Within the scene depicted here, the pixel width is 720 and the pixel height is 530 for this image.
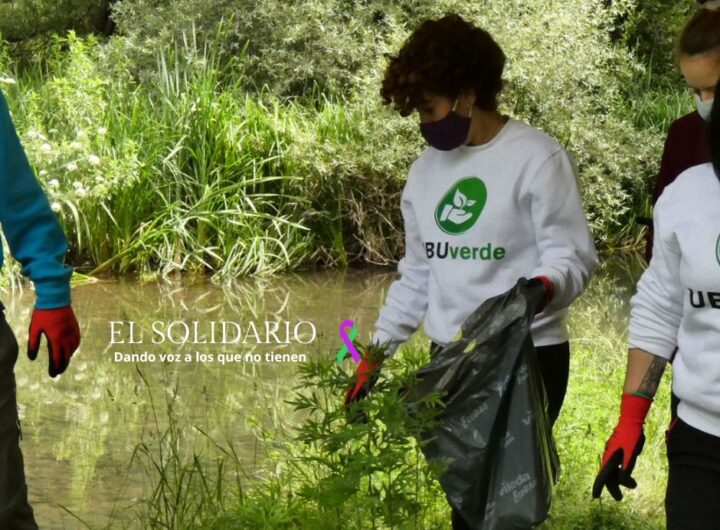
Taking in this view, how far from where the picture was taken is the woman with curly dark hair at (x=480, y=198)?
10.3 ft

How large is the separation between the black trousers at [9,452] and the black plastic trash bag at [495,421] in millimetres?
994

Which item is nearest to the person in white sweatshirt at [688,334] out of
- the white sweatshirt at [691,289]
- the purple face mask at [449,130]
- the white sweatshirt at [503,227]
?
the white sweatshirt at [691,289]

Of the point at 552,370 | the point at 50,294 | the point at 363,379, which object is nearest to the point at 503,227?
the point at 552,370

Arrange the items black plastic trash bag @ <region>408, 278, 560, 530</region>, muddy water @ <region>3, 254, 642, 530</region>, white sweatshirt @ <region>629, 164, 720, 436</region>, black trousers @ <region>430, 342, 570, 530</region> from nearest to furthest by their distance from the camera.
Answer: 1. white sweatshirt @ <region>629, 164, 720, 436</region>
2. black plastic trash bag @ <region>408, 278, 560, 530</region>
3. black trousers @ <region>430, 342, 570, 530</region>
4. muddy water @ <region>3, 254, 642, 530</region>

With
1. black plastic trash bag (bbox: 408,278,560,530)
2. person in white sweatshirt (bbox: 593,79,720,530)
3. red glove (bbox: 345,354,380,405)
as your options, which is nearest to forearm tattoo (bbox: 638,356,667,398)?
person in white sweatshirt (bbox: 593,79,720,530)

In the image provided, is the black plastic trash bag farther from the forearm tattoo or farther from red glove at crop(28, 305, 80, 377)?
red glove at crop(28, 305, 80, 377)

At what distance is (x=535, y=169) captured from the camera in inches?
124

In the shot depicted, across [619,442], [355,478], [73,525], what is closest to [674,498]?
[619,442]

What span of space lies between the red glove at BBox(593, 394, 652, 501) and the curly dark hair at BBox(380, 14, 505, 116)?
3.34ft

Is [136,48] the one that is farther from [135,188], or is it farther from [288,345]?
[288,345]

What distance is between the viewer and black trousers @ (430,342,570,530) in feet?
10.6

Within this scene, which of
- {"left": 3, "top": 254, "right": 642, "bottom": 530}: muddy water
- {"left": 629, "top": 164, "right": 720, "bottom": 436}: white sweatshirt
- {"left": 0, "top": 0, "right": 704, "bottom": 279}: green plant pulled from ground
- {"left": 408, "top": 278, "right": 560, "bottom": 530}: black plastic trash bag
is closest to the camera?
{"left": 629, "top": 164, "right": 720, "bottom": 436}: white sweatshirt

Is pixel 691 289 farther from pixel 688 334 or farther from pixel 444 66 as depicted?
pixel 444 66

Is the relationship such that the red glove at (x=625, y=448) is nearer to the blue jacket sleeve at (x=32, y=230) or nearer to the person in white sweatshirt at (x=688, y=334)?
the person in white sweatshirt at (x=688, y=334)
